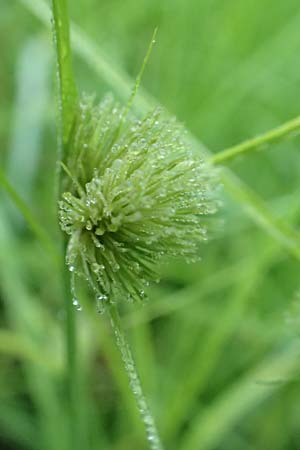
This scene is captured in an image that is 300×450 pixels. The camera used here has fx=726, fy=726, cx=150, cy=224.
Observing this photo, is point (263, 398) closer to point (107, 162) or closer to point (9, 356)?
point (9, 356)

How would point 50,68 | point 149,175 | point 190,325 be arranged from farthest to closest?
point 50,68 < point 190,325 < point 149,175

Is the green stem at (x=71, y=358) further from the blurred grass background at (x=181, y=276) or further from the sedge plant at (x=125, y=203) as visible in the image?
the sedge plant at (x=125, y=203)

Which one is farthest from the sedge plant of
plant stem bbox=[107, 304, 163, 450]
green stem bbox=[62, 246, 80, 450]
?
green stem bbox=[62, 246, 80, 450]

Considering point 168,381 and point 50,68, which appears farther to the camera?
point 50,68

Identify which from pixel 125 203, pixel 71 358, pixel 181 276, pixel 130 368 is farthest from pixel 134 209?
pixel 181 276

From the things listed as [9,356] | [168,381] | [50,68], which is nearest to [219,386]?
[168,381]

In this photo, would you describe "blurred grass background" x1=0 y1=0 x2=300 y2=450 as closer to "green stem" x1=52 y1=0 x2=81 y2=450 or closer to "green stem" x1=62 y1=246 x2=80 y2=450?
"green stem" x1=62 y1=246 x2=80 y2=450

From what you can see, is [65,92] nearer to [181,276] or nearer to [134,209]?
[134,209]
